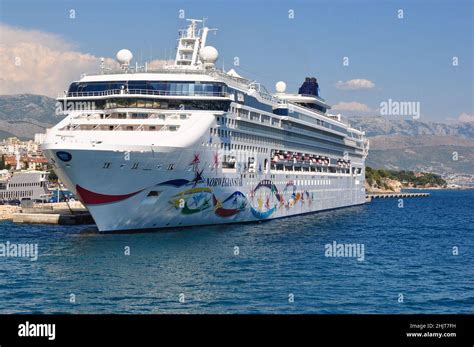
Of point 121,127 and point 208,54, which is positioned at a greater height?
point 208,54

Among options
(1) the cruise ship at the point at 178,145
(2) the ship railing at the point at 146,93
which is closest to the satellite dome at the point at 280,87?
(1) the cruise ship at the point at 178,145

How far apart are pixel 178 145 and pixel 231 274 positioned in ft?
46.7

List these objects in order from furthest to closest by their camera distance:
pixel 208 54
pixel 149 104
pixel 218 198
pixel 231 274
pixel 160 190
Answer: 1. pixel 208 54
2. pixel 218 198
3. pixel 149 104
4. pixel 160 190
5. pixel 231 274

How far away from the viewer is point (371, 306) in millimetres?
26375

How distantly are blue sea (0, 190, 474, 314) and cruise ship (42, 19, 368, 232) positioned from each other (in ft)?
6.81

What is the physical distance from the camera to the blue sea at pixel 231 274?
85.9 ft

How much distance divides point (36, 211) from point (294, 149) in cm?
2510

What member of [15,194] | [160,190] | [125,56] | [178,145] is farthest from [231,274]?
[15,194]

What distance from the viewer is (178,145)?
44.2m

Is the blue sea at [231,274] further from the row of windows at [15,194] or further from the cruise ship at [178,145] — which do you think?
the row of windows at [15,194]

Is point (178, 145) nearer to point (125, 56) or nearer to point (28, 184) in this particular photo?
point (125, 56)
